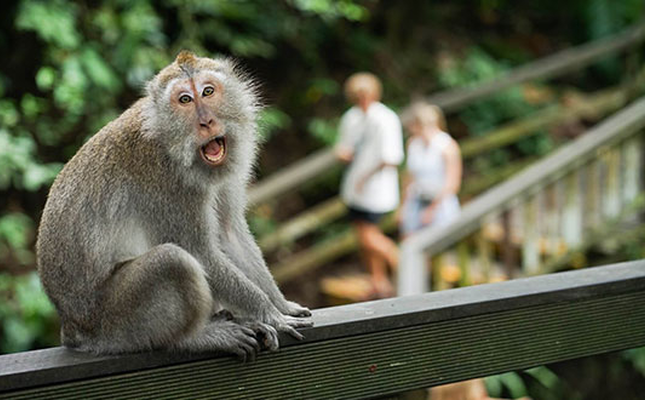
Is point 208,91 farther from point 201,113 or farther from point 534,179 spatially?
point 534,179

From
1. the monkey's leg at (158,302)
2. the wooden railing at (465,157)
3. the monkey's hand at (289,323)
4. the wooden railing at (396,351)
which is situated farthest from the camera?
the wooden railing at (465,157)

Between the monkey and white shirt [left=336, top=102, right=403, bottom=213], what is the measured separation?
3.69 meters

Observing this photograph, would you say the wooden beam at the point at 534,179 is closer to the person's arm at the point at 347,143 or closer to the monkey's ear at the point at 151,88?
the person's arm at the point at 347,143

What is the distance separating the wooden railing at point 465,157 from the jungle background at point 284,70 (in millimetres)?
387

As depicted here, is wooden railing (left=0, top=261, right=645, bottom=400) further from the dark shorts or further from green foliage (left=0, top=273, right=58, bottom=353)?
the dark shorts

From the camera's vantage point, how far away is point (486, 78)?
10.1m

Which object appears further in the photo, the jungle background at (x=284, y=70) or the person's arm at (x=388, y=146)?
the person's arm at (x=388, y=146)

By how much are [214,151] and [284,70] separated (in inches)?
290

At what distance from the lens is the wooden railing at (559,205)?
5.54 meters

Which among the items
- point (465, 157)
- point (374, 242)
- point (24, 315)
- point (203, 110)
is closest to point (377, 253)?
point (374, 242)

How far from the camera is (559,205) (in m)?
6.05

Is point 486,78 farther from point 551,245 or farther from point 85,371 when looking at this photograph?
point 85,371

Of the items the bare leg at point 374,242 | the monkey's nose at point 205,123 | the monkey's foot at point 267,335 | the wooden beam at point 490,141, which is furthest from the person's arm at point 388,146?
the monkey's foot at point 267,335

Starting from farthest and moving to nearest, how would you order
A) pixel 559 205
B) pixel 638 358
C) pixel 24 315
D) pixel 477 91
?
pixel 477 91
pixel 559 205
pixel 24 315
pixel 638 358
